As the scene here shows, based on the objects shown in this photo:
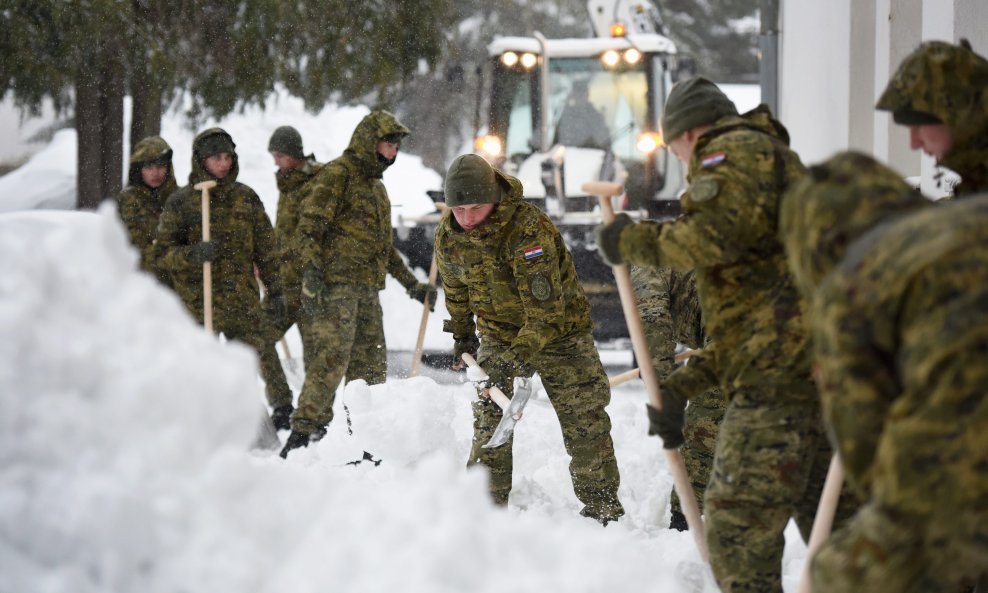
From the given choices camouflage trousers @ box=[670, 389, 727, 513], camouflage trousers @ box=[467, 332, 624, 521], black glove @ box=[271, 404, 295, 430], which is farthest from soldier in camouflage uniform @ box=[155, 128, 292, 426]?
camouflage trousers @ box=[670, 389, 727, 513]

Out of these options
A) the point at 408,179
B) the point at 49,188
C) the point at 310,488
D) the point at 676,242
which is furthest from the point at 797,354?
the point at 408,179

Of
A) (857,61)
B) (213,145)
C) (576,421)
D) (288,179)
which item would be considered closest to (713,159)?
(576,421)

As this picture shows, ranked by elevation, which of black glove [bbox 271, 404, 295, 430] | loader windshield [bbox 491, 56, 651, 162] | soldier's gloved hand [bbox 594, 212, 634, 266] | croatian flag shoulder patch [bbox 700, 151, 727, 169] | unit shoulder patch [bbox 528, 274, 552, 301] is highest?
loader windshield [bbox 491, 56, 651, 162]

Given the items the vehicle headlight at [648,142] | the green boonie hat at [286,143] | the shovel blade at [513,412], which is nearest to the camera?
the shovel blade at [513,412]

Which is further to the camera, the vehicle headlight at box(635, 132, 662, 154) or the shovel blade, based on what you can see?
the vehicle headlight at box(635, 132, 662, 154)

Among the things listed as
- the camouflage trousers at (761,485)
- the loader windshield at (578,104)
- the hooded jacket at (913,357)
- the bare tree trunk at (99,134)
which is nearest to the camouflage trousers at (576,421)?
the camouflage trousers at (761,485)

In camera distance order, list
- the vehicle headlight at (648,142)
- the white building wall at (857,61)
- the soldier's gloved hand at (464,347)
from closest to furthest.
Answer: the soldier's gloved hand at (464,347)
the white building wall at (857,61)
the vehicle headlight at (648,142)

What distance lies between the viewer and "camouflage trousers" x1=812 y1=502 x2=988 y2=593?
1.95m

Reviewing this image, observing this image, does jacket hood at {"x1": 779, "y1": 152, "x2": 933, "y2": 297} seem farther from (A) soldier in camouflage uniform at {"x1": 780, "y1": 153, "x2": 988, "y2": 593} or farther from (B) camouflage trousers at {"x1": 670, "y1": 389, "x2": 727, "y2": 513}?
(B) camouflage trousers at {"x1": 670, "y1": 389, "x2": 727, "y2": 513}

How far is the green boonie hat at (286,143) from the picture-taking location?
7266 millimetres

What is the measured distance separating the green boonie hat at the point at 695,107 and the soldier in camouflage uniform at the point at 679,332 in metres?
1.61

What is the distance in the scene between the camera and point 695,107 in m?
3.44

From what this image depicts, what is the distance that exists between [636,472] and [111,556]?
3.74 meters

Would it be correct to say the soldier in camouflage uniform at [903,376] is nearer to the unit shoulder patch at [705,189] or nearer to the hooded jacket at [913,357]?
the hooded jacket at [913,357]
